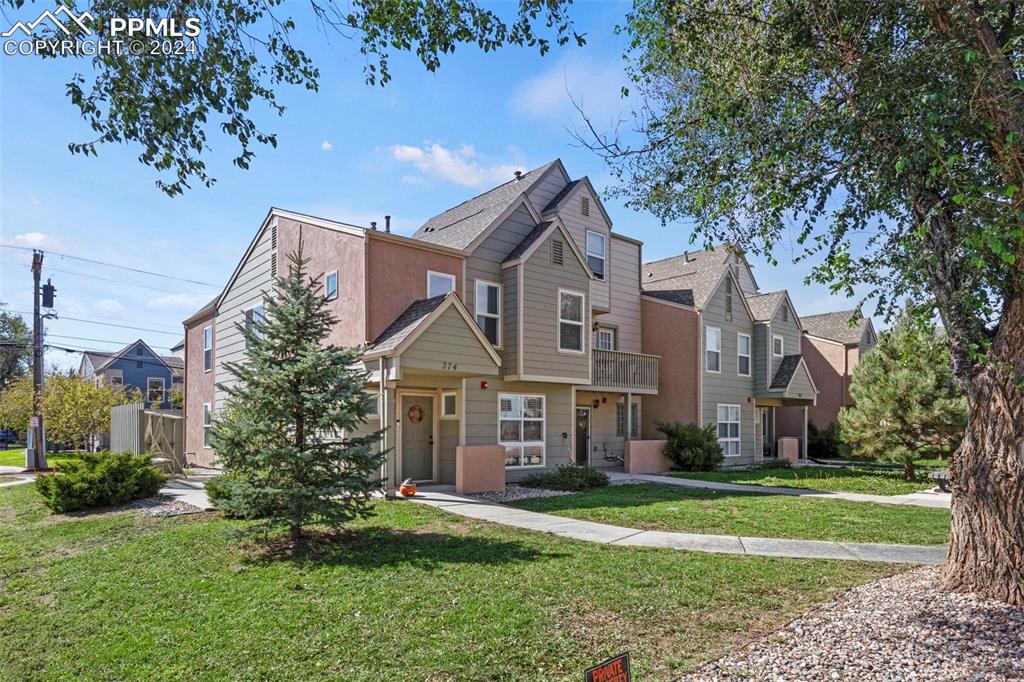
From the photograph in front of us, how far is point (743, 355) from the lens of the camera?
79.5ft

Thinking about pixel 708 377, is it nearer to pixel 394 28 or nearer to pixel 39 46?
pixel 394 28

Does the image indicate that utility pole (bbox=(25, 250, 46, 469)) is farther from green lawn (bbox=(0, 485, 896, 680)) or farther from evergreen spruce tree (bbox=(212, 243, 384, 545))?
evergreen spruce tree (bbox=(212, 243, 384, 545))

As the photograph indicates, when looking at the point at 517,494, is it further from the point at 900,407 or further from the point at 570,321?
the point at 900,407

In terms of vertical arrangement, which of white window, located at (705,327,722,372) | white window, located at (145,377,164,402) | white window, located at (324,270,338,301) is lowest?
white window, located at (145,377,164,402)

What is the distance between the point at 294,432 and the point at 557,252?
983 cm

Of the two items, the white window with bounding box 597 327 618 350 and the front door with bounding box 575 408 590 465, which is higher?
the white window with bounding box 597 327 618 350

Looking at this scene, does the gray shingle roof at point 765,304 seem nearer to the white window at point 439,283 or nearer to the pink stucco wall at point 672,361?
the pink stucco wall at point 672,361

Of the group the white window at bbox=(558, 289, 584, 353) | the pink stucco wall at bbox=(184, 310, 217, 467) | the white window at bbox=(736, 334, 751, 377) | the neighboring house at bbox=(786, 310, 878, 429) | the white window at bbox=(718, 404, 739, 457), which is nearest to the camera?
the white window at bbox=(558, 289, 584, 353)

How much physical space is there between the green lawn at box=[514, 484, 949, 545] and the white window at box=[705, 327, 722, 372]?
8.79 meters

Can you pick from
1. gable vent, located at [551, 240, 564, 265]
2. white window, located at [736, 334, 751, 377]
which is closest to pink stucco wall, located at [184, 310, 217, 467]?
gable vent, located at [551, 240, 564, 265]

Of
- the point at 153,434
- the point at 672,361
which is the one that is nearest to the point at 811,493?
the point at 672,361

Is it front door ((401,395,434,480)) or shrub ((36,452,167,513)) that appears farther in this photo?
front door ((401,395,434,480))

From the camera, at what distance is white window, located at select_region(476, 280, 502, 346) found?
1596 cm

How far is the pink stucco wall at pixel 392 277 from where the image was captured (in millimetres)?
13984
